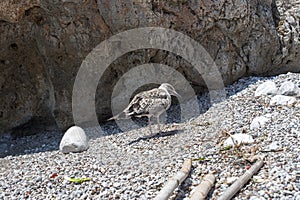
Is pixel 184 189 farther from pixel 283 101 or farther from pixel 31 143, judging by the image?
pixel 31 143

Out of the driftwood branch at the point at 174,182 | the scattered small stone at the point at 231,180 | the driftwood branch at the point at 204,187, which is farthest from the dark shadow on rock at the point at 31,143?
the scattered small stone at the point at 231,180

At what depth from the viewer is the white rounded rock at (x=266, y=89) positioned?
6895 mm

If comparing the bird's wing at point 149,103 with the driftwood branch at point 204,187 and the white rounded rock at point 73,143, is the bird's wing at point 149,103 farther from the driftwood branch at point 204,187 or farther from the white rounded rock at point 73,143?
the driftwood branch at point 204,187

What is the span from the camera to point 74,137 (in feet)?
20.8

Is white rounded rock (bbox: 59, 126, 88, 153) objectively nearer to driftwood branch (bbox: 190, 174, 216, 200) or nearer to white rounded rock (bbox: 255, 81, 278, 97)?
driftwood branch (bbox: 190, 174, 216, 200)

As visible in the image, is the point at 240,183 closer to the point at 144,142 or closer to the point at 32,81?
the point at 144,142

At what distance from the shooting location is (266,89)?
22.9 feet

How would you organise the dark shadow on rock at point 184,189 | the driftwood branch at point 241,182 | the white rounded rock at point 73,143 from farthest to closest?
the white rounded rock at point 73,143 < the dark shadow on rock at point 184,189 < the driftwood branch at point 241,182

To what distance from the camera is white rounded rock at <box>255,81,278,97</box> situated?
6895mm

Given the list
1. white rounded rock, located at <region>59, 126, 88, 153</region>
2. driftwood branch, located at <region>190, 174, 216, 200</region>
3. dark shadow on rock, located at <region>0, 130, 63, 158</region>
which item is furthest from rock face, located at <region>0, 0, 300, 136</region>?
driftwood branch, located at <region>190, 174, 216, 200</region>

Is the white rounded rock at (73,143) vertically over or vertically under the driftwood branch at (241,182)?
over

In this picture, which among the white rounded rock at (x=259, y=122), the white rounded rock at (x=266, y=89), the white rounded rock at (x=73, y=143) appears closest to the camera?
the white rounded rock at (x=259, y=122)

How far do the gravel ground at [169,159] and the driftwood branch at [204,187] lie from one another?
94 mm

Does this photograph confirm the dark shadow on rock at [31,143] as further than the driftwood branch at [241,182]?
Yes
